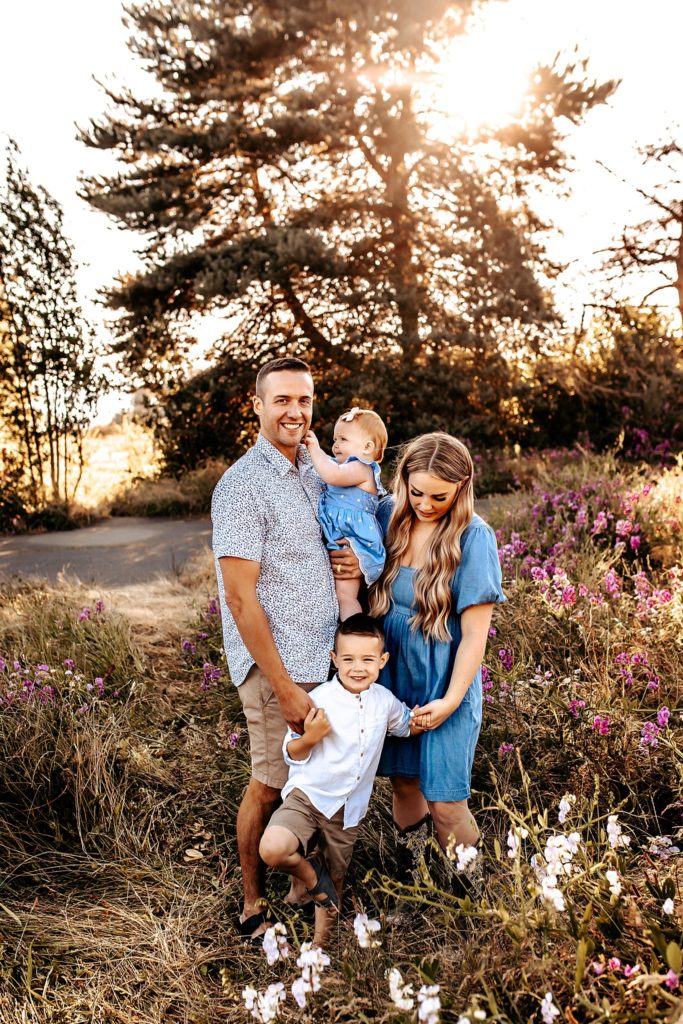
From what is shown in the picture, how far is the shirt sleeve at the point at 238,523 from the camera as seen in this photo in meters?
2.52

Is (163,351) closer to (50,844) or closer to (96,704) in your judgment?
(96,704)

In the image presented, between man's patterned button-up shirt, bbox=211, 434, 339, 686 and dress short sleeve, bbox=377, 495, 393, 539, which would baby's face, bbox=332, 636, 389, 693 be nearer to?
man's patterned button-up shirt, bbox=211, 434, 339, 686

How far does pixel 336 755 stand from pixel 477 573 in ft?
2.47

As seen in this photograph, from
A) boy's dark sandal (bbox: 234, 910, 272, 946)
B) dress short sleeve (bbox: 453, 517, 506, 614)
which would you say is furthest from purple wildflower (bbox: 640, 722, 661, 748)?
boy's dark sandal (bbox: 234, 910, 272, 946)

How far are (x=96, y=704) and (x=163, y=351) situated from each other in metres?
9.01

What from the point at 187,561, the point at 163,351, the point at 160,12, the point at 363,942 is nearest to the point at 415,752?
the point at 363,942

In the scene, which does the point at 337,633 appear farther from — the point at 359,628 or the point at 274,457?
the point at 274,457

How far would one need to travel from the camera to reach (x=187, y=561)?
7535 mm

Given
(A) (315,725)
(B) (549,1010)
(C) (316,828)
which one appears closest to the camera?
(B) (549,1010)

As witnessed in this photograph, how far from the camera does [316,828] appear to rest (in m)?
2.62

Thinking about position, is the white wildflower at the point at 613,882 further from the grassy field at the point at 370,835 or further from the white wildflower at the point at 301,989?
the white wildflower at the point at 301,989

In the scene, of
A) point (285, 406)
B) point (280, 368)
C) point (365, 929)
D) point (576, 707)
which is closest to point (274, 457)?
point (285, 406)

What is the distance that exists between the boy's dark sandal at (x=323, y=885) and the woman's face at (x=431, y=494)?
122 cm

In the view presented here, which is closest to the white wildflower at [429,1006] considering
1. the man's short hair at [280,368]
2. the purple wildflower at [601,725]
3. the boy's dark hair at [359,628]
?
the boy's dark hair at [359,628]
